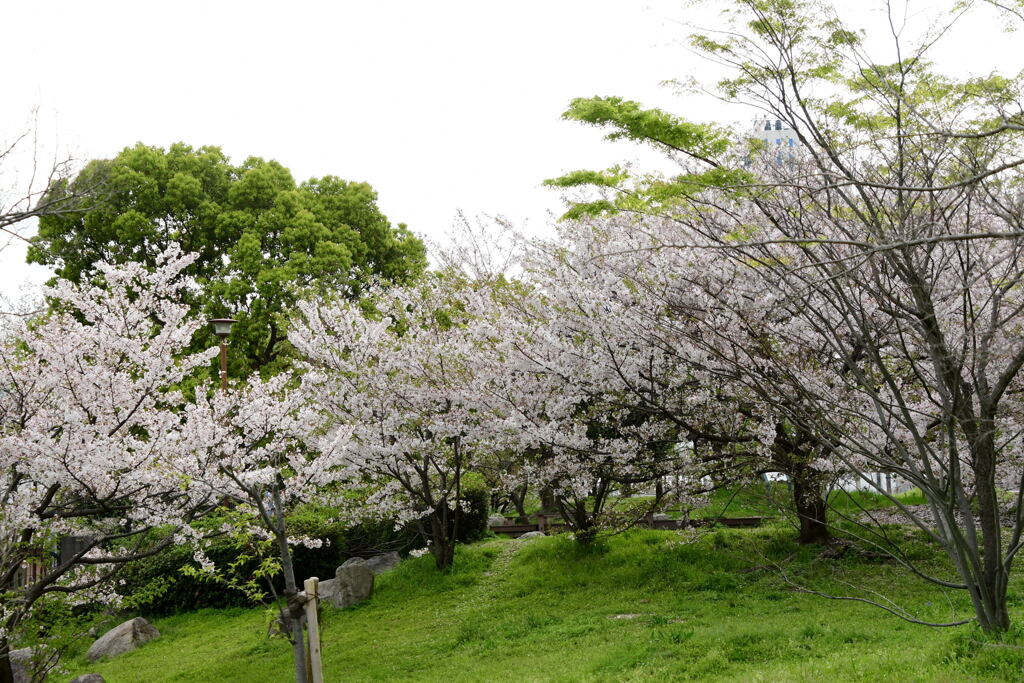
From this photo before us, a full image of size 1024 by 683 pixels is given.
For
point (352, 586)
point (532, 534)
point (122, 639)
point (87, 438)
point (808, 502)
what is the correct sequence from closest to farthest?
point (87, 438)
point (808, 502)
point (352, 586)
point (122, 639)
point (532, 534)

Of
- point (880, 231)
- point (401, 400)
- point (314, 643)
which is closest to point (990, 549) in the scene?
point (880, 231)

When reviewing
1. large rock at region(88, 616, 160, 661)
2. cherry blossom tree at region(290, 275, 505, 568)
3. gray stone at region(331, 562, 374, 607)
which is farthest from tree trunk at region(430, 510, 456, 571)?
large rock at region(88, 616, 160, 661)

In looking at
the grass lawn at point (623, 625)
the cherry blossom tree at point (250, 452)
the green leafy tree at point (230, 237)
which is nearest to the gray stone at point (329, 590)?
the grass lawn at point (623, 625)

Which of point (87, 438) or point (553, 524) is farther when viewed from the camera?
point (553, 524)

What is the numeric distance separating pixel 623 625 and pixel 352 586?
504 centimetres

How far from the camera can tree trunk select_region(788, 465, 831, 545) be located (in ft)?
32.7

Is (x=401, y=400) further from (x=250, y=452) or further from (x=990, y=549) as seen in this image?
(x=990, y=549)

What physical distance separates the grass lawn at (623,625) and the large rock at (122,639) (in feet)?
0.81

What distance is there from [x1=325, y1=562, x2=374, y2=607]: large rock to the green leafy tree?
791 cm

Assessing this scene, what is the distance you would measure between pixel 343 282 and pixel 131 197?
231 inches

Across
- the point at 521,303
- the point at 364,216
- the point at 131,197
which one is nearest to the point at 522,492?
the point at 521,303

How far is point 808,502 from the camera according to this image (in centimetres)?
1136

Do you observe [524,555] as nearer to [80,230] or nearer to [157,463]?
[157,463]

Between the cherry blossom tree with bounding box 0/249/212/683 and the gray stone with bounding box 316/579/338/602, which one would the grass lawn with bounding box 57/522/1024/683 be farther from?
the cherry blossom tree with bounding box 0/249/212/683
